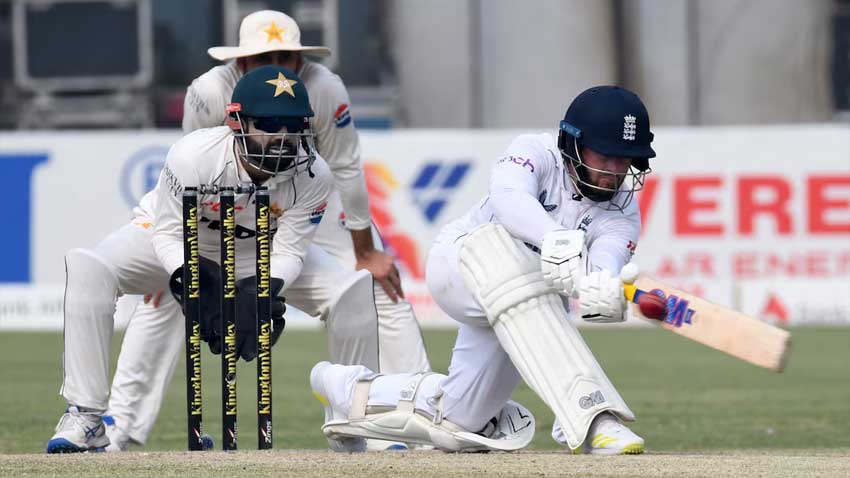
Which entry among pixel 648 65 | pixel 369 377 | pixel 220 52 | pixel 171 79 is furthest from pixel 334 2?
pixel 369 377

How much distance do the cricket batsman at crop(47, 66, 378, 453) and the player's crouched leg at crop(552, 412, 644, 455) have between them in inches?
47.5

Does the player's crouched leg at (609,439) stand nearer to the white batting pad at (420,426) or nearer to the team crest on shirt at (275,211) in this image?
the white batting pad at (420,426)

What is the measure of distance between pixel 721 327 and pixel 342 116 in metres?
2.39

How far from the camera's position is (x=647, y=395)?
8.60 meters

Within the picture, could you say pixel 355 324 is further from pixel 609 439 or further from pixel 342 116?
pixel 609 439

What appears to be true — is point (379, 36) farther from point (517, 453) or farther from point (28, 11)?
point (517, 453)

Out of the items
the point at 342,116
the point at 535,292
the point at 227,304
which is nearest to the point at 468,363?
the point at 535,292

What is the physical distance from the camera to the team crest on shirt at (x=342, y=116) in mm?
6746

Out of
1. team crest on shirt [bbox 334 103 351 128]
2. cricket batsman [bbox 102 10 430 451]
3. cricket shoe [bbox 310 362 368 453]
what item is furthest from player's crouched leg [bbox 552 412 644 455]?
team crest on shirt [bbox 334 103 351 128]

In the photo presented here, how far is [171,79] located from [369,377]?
1041 centimetres

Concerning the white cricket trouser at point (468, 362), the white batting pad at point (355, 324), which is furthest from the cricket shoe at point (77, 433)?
the white cricket trouser at point (468, 362)

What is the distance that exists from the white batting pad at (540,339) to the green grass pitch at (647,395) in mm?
1505

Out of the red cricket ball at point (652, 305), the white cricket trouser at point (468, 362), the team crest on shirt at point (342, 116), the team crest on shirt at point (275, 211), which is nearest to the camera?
the red cricket ball at point (652, 305)

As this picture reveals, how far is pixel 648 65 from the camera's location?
49.1 feet
